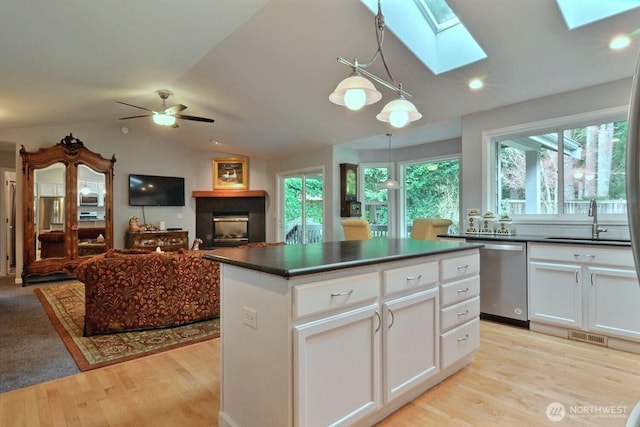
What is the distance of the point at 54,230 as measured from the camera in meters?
5.78

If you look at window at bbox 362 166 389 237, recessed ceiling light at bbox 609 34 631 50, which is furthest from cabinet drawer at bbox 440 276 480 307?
window at bbox 362 166 389 237

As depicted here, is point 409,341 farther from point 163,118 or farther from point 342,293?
point 163,118

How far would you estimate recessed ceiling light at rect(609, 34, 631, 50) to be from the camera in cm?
270

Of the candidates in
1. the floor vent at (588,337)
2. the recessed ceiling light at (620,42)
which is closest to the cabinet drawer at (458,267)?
the floor vent at (588,337)

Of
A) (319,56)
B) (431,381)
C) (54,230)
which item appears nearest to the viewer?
(431,381)

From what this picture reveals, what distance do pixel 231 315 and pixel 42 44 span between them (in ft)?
9.33

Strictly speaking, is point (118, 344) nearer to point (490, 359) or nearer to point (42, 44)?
point (42, 44)

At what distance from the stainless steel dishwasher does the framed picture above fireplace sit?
227 inches

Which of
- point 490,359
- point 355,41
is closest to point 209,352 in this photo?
point 490,359

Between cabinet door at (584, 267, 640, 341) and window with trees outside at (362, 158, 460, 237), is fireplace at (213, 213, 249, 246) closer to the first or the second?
window with trees outside at (362, 158, 460, 237)

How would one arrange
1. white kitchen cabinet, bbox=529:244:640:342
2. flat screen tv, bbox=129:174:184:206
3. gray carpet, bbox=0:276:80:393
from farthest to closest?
flat screen tv, bbox=129:174:184:206
white kitchen cabinet, bbox=529:244:640:342
gray carpet, bbox=0:276:80:393

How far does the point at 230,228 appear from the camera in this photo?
804 cm

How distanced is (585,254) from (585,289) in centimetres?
31

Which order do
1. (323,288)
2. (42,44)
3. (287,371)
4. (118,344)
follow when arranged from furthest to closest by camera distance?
(118,344) → (42,44) → (323,288) → (287,371)
